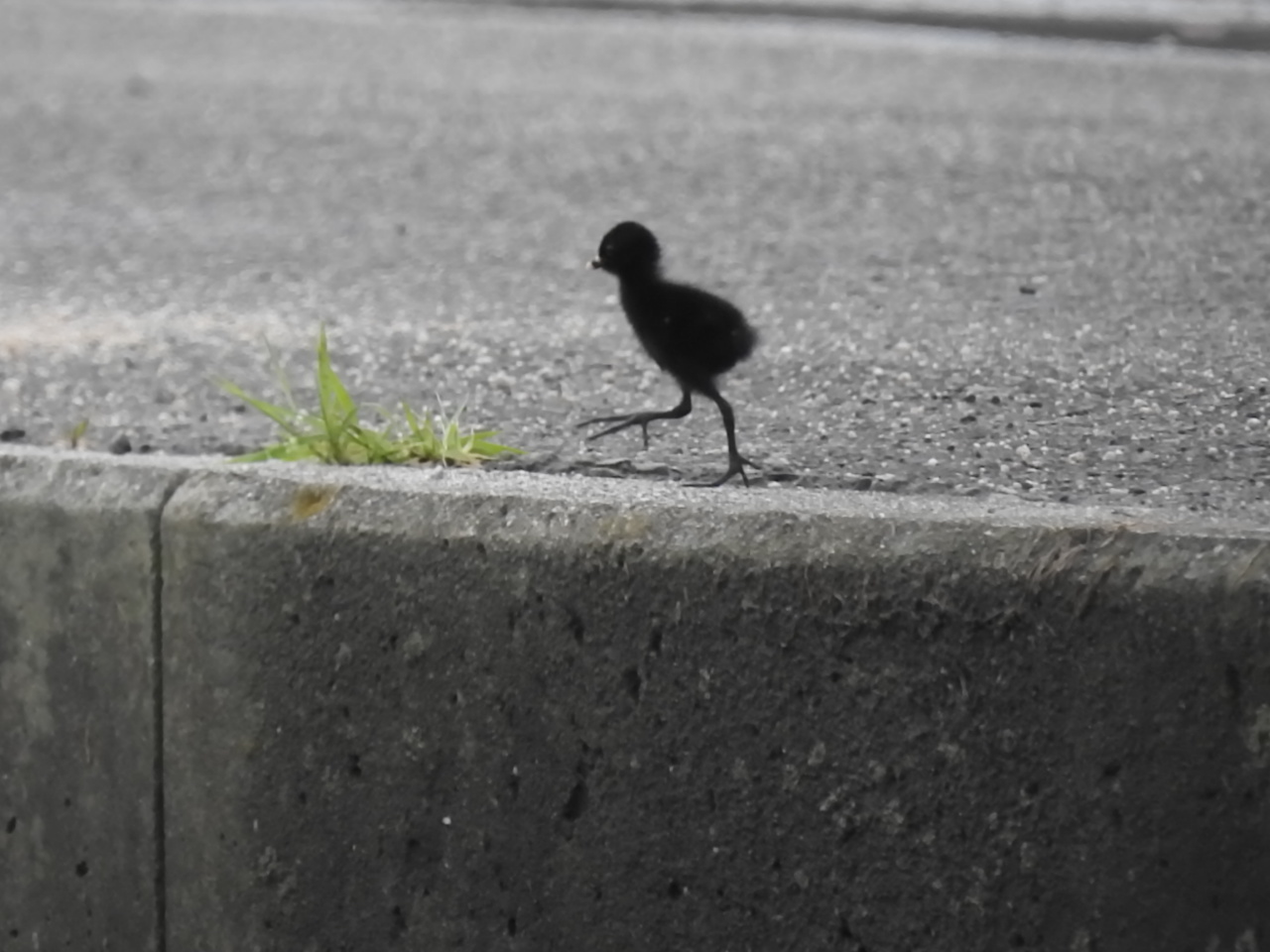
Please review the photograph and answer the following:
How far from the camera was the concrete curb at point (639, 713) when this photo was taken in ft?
9.12

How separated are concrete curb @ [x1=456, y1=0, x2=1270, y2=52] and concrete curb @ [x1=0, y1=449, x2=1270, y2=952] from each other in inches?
338

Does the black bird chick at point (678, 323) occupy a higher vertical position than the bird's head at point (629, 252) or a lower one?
lower

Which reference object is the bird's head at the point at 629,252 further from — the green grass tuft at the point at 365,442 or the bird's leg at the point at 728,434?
the green grass tuft at the point at 365,442

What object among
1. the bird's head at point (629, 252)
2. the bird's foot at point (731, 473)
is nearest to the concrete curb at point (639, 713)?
the bird's foot at point (731, 473)

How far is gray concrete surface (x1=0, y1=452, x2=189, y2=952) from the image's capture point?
3246mm

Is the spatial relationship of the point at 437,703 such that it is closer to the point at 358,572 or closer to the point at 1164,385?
the point at 358,572

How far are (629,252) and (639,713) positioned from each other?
86cm

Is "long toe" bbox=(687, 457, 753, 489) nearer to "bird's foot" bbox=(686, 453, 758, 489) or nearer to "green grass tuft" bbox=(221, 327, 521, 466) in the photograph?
"bird's foot" bbox=(686, 453, 758, 489)

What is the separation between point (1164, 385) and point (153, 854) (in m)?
2.21

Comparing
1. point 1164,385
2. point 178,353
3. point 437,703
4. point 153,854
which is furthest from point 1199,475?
point 178,353

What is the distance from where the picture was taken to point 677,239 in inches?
243

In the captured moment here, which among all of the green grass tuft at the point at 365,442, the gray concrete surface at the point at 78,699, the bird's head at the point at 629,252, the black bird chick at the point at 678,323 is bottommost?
the gray concrete surface at the point at 78,699

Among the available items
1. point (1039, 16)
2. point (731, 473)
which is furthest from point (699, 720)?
point (1039, 16)

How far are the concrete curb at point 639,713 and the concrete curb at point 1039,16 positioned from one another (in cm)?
858
